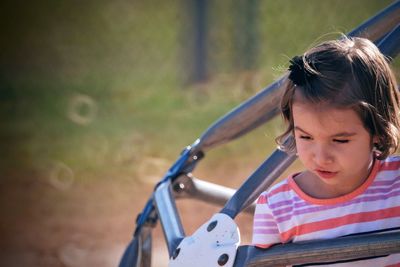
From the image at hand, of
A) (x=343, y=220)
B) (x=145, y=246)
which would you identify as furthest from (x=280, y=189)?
(x=145, y=246)

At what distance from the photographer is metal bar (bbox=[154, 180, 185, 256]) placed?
240 cm

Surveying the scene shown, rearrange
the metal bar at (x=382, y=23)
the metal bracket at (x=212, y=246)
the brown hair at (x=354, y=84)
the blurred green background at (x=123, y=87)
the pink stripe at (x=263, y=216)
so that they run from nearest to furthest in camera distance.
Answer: the brown hair at (x=354, y=84)
the pink stripe at (x=263, y=216)
the metal bracket at (x=212, y=246)
the metal bar at (x=382, y=23)
the blurred green background at (x=123, y=87)

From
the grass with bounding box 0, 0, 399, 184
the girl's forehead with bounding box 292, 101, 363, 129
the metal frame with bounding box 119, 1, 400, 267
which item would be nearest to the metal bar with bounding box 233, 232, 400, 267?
the metal frame with bounding box 119, 1, 400, 267

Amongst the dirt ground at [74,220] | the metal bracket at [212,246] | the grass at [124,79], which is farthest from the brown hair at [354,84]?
the grass at [124,79]

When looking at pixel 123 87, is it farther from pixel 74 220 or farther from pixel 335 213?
pixel 335 213

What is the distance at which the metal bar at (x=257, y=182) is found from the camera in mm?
2299

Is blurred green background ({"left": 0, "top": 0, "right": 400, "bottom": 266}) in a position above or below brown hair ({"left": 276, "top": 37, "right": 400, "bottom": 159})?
above

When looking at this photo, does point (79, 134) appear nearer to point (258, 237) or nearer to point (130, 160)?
point (130, 160)

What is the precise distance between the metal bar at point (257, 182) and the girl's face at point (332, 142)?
408 millimetres

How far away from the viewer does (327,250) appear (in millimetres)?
1823

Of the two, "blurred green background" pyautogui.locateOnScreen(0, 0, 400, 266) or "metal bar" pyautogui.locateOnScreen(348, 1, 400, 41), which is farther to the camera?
"blurred green background" pyautogui.locateOnScreen(0, 0, 400, 266)

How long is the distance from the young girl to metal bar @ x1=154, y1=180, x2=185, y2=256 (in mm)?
442

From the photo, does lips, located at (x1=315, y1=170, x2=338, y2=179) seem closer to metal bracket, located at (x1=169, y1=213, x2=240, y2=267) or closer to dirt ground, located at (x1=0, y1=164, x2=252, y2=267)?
metal bracket, located at (x1=169, y1=213, x2=240, y2=267)

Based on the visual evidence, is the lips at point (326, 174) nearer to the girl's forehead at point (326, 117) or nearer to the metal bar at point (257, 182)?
the girl's forehead at point (326, 117)
